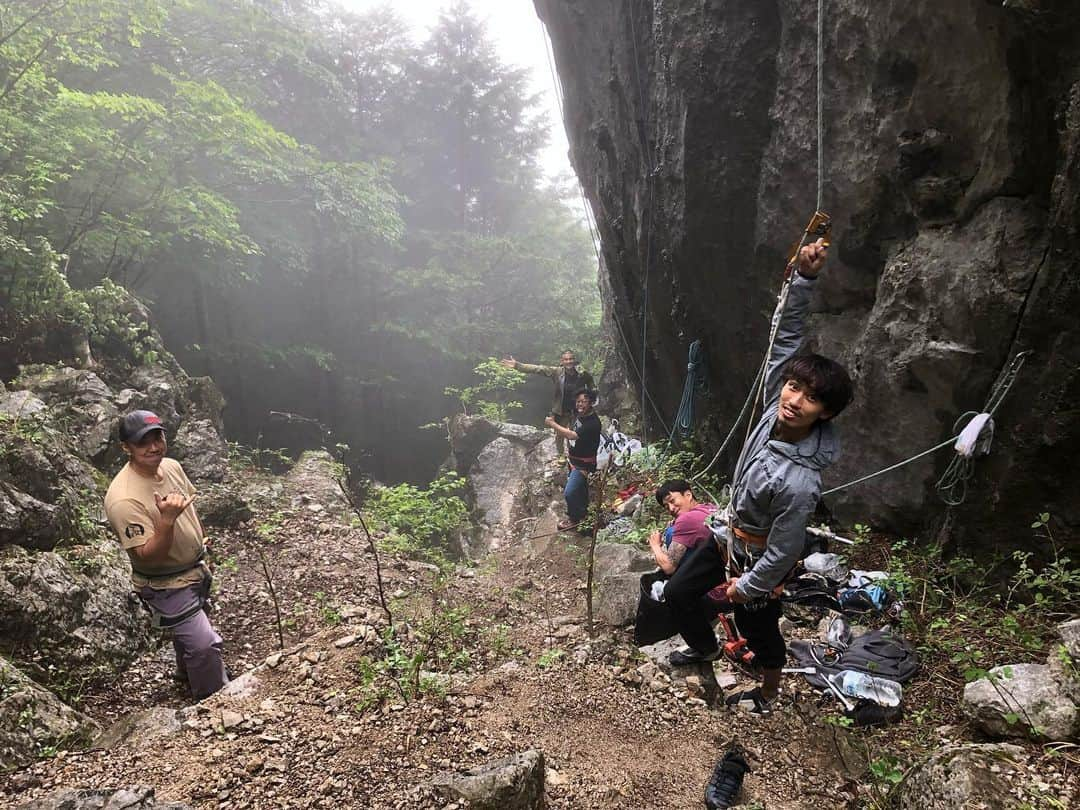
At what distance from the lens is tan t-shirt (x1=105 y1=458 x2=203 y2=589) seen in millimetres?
3338

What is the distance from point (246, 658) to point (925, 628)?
5450 mm

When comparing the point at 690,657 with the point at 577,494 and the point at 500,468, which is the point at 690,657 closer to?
the point at 577,494

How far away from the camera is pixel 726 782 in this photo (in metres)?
2.57

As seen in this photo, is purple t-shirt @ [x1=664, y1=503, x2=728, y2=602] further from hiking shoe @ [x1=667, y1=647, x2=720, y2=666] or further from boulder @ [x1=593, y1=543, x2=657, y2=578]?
boulder @ [x1=593, y1=543, x2=657, y2=578]

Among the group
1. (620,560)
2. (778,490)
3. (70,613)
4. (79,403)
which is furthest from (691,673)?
(79,403)

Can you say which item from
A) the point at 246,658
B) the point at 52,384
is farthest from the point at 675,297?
the point at 52,384

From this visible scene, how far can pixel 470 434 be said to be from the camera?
14.1 meters

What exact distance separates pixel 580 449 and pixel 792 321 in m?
4.82

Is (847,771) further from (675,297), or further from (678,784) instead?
(675,297)

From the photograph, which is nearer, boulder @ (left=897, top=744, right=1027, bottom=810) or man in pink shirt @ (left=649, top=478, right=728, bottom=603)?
boulder @ (left=897, top=744, right=1027, bottom=810)

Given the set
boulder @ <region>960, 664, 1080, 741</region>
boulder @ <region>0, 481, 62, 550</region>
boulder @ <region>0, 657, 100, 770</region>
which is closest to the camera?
boulder @ <region>960, 664, 1080, 741</region>

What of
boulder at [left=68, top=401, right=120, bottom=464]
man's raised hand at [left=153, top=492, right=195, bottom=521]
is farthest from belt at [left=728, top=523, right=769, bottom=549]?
boulder at [left=68, top=401, right=120, bottom=464]

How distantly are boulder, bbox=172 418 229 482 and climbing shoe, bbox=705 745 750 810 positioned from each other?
861cm

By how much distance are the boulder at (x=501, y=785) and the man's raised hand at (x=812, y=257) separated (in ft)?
8.82
